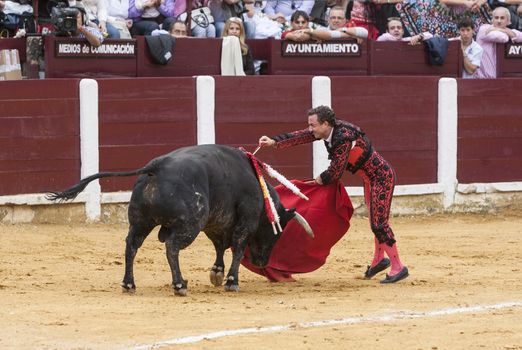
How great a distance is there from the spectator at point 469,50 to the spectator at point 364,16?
85cm

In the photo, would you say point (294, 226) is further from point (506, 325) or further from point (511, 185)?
point (511, 185)

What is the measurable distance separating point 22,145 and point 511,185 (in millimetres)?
5048

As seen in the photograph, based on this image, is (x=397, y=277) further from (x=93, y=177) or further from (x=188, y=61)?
(x=188, y=61)

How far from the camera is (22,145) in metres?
11.2

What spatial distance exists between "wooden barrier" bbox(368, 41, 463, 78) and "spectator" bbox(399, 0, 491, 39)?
0.31 m

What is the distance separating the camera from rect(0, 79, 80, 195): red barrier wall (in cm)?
1110

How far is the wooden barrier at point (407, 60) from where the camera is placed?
12992 millimetres

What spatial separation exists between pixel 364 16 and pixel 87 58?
9.87 feet

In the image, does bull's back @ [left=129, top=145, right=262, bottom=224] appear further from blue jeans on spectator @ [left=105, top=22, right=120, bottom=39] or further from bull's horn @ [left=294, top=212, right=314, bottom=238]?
blue jeans on spectator @ [left=105, top=22, right=120, bottom=39]

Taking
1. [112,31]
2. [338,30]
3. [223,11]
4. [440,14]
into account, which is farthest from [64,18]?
[440,14]

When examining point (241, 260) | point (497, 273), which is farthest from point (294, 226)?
point (497, 273)

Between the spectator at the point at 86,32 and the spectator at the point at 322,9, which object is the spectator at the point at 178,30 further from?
the spectator at the point at 322,9

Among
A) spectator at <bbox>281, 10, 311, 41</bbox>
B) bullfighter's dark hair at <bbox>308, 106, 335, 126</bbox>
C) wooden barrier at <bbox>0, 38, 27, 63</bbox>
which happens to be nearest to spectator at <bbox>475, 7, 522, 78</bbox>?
spectator at <bbox>281, 10, 311, 41</bbox>

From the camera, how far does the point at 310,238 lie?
29.1 feet
